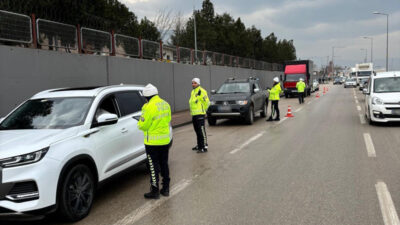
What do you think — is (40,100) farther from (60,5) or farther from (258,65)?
(258,65)

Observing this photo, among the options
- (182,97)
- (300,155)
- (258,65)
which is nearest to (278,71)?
(258,65)

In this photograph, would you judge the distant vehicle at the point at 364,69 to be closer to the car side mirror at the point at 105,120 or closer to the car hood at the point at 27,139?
the car side mirror at the point at 105,120

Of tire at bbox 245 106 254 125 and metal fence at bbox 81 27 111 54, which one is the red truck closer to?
tire at bbox 245 106 254 125

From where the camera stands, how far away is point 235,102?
13656mm

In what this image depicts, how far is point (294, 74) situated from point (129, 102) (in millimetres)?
29820

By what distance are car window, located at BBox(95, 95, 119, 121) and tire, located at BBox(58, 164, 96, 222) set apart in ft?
3.32

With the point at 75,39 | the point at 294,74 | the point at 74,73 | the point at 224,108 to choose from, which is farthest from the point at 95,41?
the point at 294,74

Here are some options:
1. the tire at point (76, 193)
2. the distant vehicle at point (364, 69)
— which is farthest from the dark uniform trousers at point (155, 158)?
the distant vehicle at point (364, 69)

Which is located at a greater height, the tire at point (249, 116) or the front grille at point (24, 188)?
the front grille at point (24, 188)

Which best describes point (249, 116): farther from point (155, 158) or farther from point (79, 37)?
point (155, 158)

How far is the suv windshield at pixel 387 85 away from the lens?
12382 mm

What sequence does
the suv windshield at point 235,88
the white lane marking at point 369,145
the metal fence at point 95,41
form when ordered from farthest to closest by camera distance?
the suv windshield at point 235,88 < the metal fence at point 95,41 < the white lane marking at point 369,145

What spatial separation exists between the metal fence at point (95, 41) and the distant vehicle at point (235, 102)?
453cm

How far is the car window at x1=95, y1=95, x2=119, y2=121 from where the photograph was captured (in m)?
5.43
